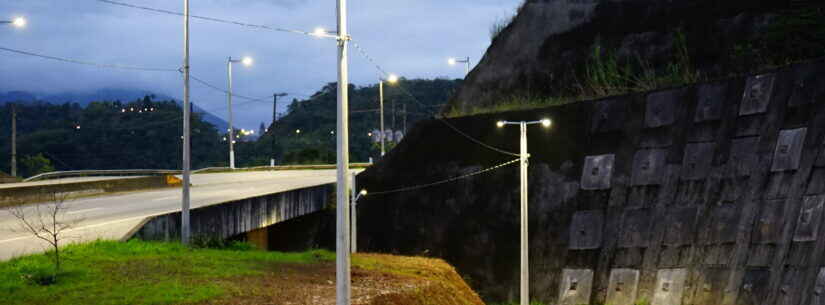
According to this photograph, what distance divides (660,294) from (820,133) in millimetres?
5913

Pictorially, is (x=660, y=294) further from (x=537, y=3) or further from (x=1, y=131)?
(x=1, y=131)

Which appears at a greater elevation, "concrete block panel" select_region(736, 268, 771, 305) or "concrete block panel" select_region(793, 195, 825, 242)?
"concrete block panel" select_region(793, 195, 825, 242)

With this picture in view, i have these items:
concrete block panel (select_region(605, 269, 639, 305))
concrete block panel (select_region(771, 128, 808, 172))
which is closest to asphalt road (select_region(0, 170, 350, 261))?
concrete block panel (select_region(605, 269, 639, 305))

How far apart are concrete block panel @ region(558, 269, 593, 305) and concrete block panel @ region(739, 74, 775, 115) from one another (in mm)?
6496

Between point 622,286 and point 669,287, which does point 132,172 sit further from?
point 669,287

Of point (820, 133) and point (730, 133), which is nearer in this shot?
point (820, 133)

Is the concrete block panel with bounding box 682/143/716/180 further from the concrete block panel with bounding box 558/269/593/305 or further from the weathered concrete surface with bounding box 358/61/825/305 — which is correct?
the concrete block panel with bounding box 558/269/593/305

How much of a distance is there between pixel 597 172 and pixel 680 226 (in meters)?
4.21

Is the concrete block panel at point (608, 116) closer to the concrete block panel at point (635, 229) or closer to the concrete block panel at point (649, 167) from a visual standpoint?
the concrete block panel at point (649, 167)

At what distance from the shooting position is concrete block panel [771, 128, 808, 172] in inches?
880

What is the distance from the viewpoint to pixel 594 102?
30.1 metres

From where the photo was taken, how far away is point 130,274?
58.4 ft

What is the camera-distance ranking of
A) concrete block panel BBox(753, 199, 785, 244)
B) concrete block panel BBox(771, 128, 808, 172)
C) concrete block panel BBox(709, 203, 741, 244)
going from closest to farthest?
concrete block panel BBox(753, 199, 785, 244) → concrete block panel BBox(771, 128, 808, 172) → concrete block panel BBox(709, 203, 741, 244)

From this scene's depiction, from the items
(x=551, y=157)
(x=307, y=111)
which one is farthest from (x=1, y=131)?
(x=551, y=157)
